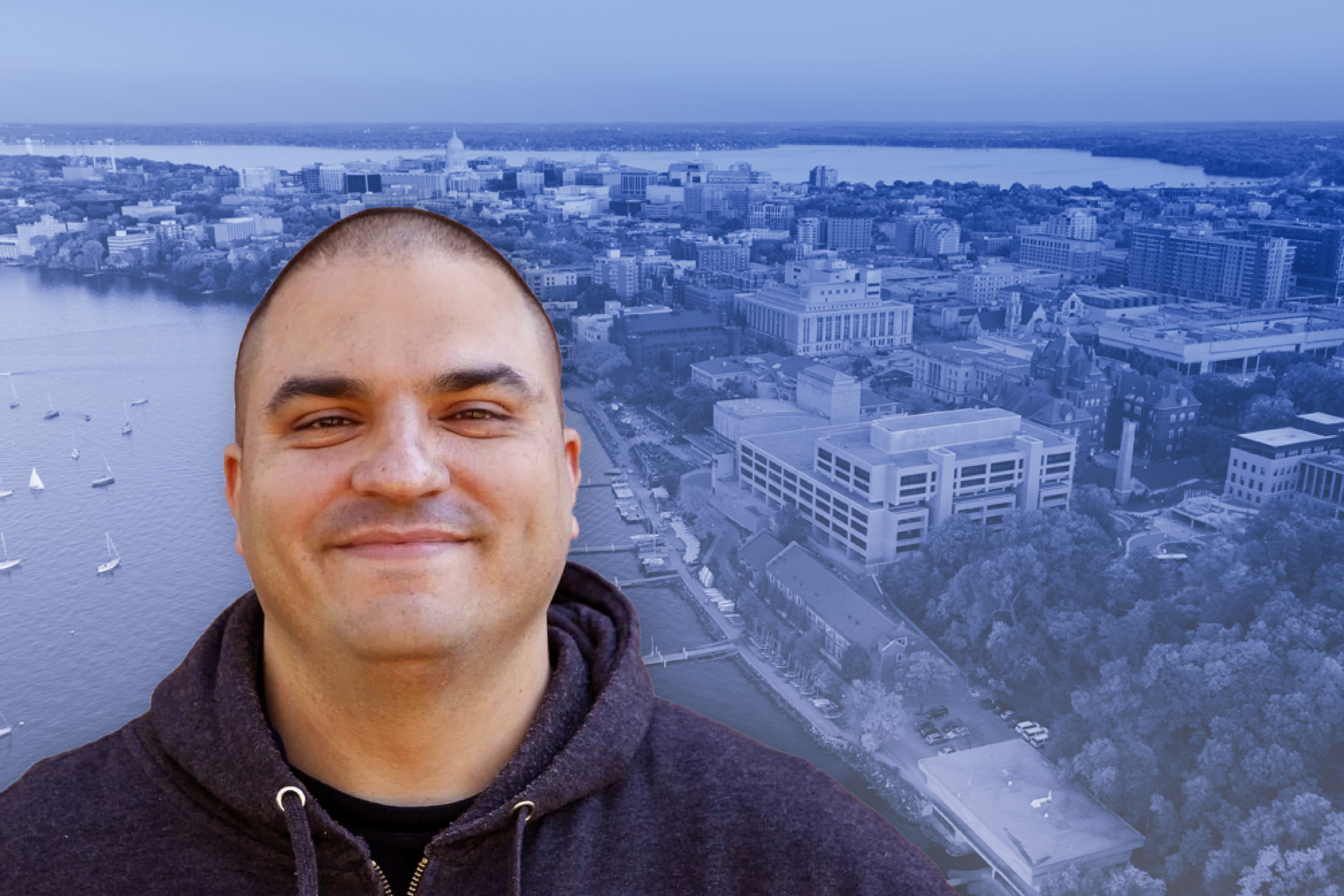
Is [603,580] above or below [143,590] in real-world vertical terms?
above

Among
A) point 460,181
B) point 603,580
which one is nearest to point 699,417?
point 460,181

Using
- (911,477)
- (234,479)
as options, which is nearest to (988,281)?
(911,477)

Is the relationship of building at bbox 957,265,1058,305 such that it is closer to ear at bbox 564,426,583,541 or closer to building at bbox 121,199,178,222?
building at bbox 121,199,178,222

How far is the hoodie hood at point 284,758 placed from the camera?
1.47 ft

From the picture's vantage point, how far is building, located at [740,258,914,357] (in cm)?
651

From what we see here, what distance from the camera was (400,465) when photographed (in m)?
0.42

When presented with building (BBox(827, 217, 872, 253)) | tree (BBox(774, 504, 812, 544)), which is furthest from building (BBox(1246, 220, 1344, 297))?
tree (BBox(774, 504, 812, 544))

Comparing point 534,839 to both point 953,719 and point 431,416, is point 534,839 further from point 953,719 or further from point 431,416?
point 953,719

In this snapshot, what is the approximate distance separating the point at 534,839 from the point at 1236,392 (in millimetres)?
5215

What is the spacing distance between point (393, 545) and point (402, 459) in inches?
1.4

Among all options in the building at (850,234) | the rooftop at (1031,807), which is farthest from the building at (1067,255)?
the rooftop at (1031,807)

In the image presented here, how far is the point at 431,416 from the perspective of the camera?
1.48ft

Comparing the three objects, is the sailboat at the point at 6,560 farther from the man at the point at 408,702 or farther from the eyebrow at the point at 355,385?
the eyebrow at the point at 355,385

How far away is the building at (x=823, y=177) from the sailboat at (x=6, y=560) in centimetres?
771
